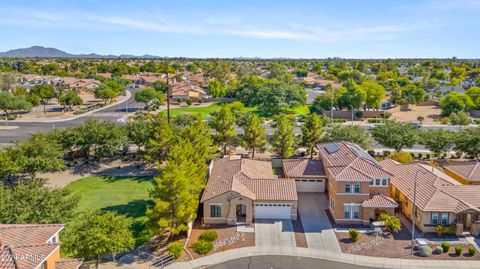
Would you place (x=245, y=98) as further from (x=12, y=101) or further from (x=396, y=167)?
(x=396, y=167)

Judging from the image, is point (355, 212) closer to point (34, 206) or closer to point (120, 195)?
point (120, 195)

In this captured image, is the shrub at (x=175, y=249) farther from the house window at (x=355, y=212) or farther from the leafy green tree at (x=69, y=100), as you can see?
the leafy green tree at (x=69, y=100)

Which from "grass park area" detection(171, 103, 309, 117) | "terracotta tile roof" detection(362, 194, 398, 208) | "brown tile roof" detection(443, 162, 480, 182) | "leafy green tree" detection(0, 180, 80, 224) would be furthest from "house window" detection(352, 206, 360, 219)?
"grass park area" detection(171, 103, 309, 117)

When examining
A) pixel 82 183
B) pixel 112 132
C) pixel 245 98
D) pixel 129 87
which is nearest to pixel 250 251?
pixel 82 183

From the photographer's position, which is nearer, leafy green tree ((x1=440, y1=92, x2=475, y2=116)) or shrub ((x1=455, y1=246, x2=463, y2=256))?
shrub ((x1=455, y1=246, x2=463, y2=256))

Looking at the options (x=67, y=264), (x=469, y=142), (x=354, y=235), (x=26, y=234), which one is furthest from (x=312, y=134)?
(x=26, y=234)

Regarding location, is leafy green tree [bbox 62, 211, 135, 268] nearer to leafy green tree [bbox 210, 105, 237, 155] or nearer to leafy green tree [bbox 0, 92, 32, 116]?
leafy green tree [bbox 210, 105, 237, 155]

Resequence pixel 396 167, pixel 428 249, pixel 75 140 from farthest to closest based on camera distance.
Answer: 1. pixel 75 140
2. pixel 396 167
3. pixel 428 249
